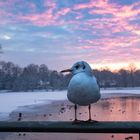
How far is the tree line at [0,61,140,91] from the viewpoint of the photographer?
115938mm

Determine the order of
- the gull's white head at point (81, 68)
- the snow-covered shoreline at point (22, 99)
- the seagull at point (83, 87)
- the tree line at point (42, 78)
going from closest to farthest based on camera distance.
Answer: the seagull at point (83, 87), the gull's white head at point (81, 68), the snow-covered shoreline at point (22, 99), the tree line at point (42, 78)

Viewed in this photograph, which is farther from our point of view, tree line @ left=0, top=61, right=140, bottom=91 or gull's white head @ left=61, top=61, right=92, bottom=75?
tree line @ left=0, top=61, right=140, bottom=91

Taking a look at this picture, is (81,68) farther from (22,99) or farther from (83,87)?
(22,99)

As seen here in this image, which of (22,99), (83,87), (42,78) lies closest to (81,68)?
(83,87)

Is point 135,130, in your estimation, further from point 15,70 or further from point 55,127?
point 15,70

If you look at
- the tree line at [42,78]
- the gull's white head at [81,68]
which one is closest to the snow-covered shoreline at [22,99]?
the gull's white head at [81,68]

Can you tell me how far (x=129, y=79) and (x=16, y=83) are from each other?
2297 inches

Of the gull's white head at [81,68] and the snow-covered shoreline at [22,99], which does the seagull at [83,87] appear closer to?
the gull's white head at [81,68]

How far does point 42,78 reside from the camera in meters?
139

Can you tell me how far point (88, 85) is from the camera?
14.0 ft

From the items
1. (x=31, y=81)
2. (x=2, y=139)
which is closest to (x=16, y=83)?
(x=31, y=81)

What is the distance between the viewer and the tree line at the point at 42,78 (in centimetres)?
11594

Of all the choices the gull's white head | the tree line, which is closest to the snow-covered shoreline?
the gull's white head

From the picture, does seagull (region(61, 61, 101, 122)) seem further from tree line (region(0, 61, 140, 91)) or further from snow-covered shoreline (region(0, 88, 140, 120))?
tree line (region(0, 61, 140, 91))
